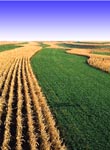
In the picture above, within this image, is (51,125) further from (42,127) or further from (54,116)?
(54,116)

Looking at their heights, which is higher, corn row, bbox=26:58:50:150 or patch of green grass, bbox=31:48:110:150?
corn row, bbox=26:58:50:150

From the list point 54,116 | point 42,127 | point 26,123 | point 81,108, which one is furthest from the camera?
point 81,108

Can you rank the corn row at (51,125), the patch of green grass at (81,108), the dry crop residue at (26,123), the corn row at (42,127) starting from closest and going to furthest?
1. the corn row at (42,127)
2. the dry crop residue at (26,123)
3. the corn row at (51,125)
4. the patch of green grass at (81,108)

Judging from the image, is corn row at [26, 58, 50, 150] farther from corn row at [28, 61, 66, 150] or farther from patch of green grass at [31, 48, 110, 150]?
patch of green grass at [31, 48, 110, 150]

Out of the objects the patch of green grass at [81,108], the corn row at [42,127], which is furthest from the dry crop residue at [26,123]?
the patch of green grass at [81,108]

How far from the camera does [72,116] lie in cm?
1555

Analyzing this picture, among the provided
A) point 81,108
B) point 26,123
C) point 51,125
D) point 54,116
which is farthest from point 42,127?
point 81,108

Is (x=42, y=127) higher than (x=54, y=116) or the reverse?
higher

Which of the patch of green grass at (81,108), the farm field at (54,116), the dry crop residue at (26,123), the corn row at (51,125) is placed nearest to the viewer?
the dry crop residue at (26,123)

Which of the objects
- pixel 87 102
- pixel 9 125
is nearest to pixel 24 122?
pixel 9 125

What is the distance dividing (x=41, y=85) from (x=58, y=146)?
12566 mm

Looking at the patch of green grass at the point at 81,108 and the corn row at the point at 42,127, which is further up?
the corn row at the point at 42,127

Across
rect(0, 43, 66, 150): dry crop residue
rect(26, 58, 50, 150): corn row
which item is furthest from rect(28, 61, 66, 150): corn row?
rect(26, 58, 50, 150): corn row

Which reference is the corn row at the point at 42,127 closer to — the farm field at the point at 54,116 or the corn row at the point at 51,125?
the farm field at the point at 54,116
